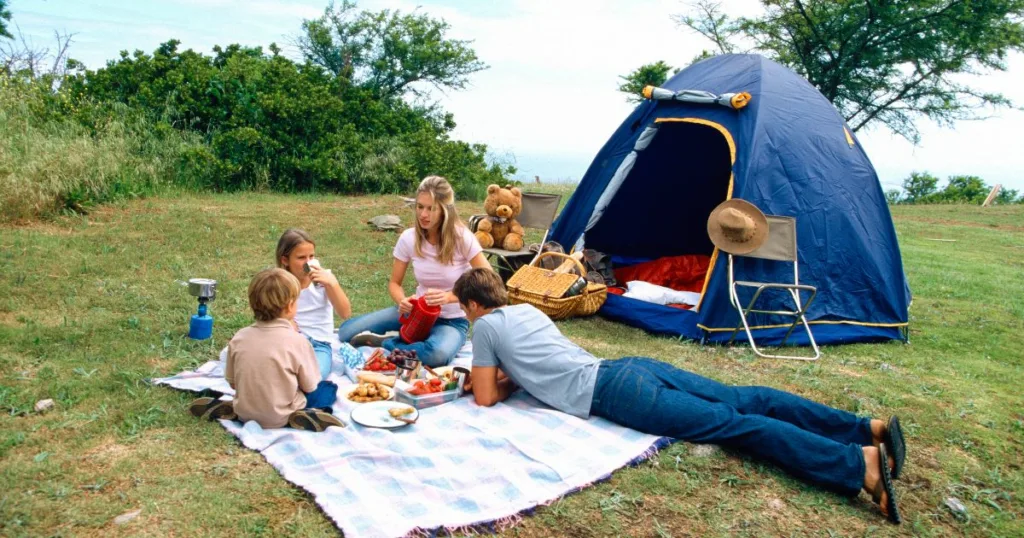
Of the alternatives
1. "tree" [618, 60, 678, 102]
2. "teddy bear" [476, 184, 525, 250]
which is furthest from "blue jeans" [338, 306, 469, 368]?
"tree" [618, 60, 678, 102]

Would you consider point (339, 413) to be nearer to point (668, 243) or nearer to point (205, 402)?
point (205, 402)

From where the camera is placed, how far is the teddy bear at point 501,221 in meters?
7.64

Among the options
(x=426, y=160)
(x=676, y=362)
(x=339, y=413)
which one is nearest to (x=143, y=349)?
(x=339, y=413)

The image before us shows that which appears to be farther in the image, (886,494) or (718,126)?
(718,126)

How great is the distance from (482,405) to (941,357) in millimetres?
4190

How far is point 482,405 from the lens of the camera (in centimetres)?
409

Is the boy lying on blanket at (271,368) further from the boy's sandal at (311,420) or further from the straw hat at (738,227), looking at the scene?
the straw hat at (738,227)

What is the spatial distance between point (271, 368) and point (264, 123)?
9.70m

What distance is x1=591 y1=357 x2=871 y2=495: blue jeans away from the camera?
3.43 meters

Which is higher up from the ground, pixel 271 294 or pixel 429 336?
pixel 271 294

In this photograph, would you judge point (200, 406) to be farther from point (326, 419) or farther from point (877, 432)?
point (877, 432)


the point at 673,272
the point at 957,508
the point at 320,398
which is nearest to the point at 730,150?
the point at 673,272

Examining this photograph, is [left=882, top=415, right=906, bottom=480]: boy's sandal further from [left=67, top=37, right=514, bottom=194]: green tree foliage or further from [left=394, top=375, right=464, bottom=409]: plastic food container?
[left=67, top=37, right=514, bottom=194]: green tree foliage

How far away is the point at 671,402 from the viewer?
375cm
